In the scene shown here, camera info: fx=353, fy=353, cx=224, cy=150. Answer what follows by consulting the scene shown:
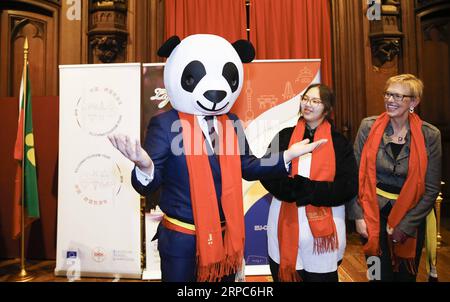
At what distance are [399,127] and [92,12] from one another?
2309 mm

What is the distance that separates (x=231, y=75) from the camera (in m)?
1.22

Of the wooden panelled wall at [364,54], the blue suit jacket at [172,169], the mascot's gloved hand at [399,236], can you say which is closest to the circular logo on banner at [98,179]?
the blue suit jacket at [172,169]

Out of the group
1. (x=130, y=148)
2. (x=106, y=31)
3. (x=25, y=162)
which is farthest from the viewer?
(x=106, y=31)

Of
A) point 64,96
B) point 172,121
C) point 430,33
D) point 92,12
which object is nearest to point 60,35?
point 92,12

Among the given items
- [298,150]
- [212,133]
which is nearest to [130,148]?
[212,133]

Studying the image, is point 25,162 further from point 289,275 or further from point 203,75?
point 289,275

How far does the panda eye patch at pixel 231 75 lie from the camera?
1.21 meters

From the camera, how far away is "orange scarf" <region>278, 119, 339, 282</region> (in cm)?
123

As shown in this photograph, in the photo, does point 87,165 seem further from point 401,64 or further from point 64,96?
point 401,64

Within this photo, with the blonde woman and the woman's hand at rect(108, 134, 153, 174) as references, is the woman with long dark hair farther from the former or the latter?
the woman's hand at rect(108, 134, 153, 174)

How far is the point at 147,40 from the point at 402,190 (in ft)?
7.02

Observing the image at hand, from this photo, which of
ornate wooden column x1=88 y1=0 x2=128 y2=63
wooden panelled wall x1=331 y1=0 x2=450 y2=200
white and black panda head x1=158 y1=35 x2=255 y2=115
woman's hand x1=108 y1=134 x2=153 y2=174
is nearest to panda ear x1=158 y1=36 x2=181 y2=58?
white and black panda head x1=158 y1=35 x2=255 y2=115

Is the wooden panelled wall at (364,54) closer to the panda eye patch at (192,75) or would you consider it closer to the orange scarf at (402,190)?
the orange scarf at (402,190)

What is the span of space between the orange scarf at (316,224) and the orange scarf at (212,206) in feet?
0.52
